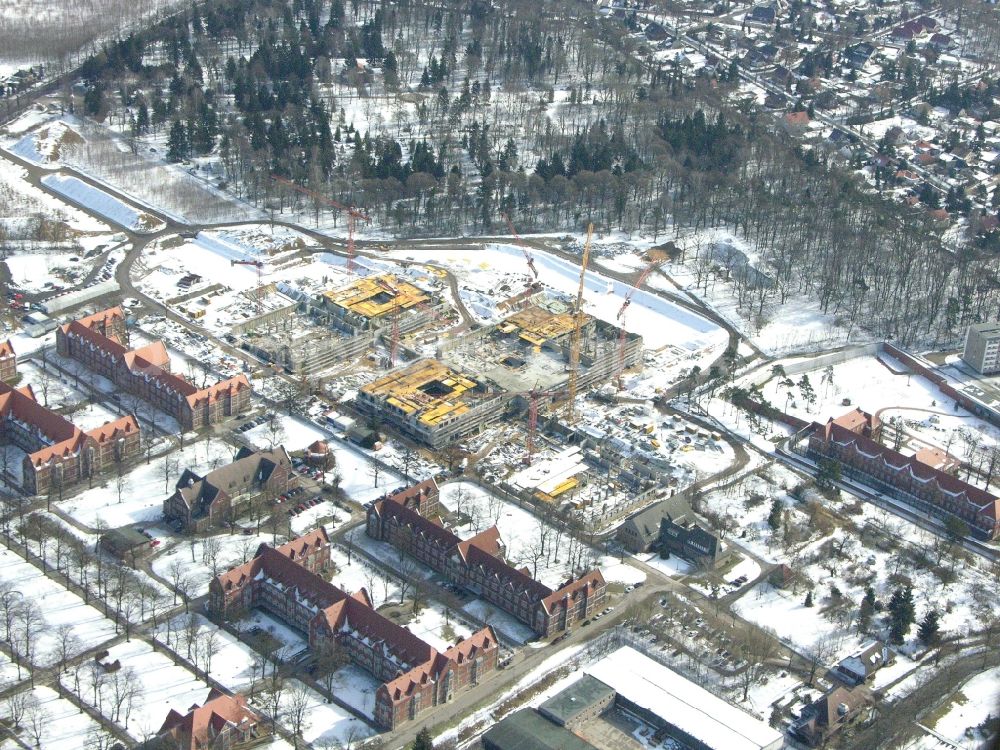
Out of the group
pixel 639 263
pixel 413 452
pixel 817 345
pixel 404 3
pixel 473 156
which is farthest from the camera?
pixel 404 3

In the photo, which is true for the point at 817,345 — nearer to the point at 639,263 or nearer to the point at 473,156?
the point at 639,263

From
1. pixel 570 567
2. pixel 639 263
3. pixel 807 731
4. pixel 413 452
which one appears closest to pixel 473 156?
pixel 639 263

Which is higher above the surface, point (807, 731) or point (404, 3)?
point (404, 3)

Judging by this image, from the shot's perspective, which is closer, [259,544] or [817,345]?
[259,544]

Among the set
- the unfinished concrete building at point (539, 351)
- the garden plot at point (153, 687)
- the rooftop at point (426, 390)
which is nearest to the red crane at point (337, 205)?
the unfinished concrete building at point (539, 351)

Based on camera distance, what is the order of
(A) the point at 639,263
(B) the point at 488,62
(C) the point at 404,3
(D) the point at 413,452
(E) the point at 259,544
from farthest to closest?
(C) the point at 404,3 → (B) the point at 488,62 → (A) the point at 639,263 → (D) the point at 413,452 → (E) the point at 259,544

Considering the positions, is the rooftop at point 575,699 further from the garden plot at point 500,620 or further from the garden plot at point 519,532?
the garden plot at point 519,532
